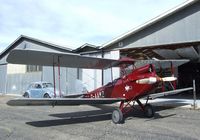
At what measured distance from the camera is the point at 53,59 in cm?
1079

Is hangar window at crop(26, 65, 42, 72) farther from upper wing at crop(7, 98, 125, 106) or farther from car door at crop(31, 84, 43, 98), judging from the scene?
upper wing at crop(7, 98, 125, 106)

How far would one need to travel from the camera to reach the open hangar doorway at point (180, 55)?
66.3ft

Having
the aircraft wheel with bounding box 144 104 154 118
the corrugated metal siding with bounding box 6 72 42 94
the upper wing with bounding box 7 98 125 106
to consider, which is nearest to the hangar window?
the corrugated metal siding with bounding box 6 72 42 94

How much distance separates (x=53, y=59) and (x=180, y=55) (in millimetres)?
15196

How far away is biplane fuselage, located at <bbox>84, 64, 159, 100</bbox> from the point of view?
997cm

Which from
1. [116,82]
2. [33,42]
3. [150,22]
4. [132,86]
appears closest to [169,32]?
[150,22]

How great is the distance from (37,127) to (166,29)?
1071 centimetres

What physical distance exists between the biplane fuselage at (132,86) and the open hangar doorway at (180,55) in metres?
6.43

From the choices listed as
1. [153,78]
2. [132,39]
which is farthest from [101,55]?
[153,78]

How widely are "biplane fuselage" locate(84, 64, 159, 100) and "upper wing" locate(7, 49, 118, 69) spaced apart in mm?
1156

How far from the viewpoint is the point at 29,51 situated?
9.32 meters

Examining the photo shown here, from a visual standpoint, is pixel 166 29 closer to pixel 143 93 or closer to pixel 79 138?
pixel 143 93

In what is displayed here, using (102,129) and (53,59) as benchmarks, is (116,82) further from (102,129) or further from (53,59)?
(102,129)

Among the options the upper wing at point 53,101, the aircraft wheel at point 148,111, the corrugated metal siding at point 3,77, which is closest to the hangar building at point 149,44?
the corrugated metal siding at point 3,77
